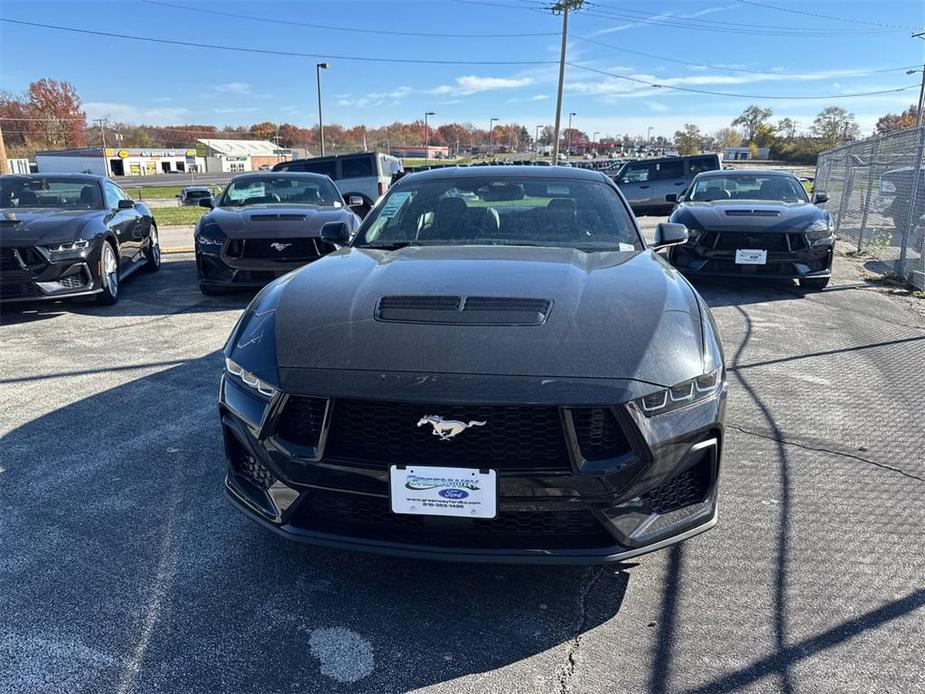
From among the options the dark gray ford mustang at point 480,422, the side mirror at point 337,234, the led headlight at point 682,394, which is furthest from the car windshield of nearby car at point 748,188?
the led headlight at point 682,394

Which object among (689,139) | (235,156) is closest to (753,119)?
(689,139)

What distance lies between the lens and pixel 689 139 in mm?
98812

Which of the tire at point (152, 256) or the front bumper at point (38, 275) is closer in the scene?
the front bumper at point (38, 275)

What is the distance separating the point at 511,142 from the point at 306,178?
131847mm

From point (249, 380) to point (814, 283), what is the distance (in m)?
7.75

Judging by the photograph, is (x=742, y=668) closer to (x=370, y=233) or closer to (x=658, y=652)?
(x=658, y=652)

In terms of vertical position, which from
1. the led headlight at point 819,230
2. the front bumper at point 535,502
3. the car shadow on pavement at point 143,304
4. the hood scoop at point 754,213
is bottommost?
the car shadow on pavement at point 143,304

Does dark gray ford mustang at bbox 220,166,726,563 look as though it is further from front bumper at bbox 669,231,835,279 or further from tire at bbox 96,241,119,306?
front bumper at bbox 669,231,835,279

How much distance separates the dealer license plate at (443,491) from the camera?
2035mm

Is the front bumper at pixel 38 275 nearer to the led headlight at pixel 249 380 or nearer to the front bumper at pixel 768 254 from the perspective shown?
the led headlight at pixel 249 380

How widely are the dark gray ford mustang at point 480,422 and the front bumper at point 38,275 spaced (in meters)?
4.90

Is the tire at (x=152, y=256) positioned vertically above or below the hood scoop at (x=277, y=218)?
below

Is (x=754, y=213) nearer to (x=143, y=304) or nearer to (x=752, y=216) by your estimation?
(x=752, y=216)

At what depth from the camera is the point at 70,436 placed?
12.5 feet
